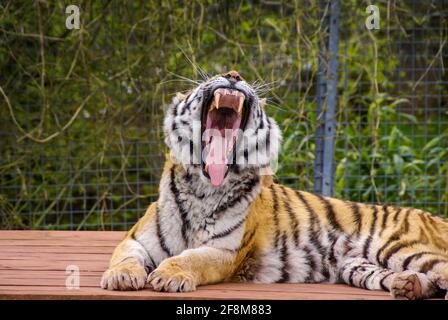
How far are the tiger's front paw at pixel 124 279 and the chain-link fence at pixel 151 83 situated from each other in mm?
2117

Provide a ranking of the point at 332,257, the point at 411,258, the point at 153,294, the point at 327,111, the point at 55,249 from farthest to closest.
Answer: the point at 327,111 → the point at 55,249 → the point at 332,257 → the point at 411,258 → the point at 153,294

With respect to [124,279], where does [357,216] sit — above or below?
above

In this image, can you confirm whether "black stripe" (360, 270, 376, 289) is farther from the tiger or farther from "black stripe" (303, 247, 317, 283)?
"black stripe" (303, 247, 317, 283)

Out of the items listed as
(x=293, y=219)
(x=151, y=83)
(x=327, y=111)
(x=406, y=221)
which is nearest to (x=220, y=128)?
(x=293, y=219)

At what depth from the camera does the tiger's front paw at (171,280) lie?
2969mm

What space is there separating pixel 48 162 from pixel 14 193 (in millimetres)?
311

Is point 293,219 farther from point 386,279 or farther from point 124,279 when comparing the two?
point 124,279

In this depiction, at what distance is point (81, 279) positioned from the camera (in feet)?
10.8

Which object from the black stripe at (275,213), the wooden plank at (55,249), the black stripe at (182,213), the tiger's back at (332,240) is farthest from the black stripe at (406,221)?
the wooden plank at (55,249)

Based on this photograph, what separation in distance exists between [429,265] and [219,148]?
2.88 ft

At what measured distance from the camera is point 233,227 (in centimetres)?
325

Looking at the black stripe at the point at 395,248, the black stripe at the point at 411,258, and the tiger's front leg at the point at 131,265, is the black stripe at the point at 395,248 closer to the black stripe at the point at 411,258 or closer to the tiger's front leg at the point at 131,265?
the black stripe at the point at 411,258

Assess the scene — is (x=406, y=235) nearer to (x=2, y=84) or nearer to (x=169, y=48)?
(x=169, y=48)
